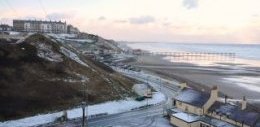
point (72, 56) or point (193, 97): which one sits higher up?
point (72, 56)

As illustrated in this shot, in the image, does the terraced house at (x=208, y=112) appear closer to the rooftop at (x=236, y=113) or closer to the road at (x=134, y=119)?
the rooftop at (x=236, y=113)

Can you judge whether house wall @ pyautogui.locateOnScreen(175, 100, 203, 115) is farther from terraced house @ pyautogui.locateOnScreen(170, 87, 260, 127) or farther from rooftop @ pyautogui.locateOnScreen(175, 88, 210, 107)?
rooftop @ pyautogui.locateOnScreen(175, 88, 210, 107)

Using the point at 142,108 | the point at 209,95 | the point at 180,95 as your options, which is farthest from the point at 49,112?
the point at 209,95

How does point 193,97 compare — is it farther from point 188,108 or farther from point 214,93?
point 214,93

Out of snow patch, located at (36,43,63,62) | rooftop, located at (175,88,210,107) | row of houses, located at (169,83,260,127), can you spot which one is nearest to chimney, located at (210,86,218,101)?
row of houses, located at (169,83,260,127)

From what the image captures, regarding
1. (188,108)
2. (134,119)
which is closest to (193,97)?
(188,108)

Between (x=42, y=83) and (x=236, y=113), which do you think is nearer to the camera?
(x=236, y=113)

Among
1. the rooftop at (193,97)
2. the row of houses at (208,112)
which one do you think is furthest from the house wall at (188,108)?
the rooftop at (193,97)
